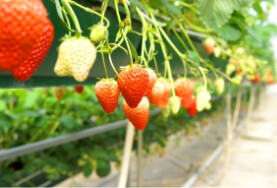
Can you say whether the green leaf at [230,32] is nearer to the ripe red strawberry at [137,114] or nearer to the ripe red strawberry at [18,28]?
the ripe red strawberry at [137,114]

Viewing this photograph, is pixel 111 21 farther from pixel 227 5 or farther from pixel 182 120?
pixel 182 120

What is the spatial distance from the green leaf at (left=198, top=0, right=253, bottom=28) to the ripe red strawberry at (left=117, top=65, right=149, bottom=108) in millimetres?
365

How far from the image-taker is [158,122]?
2840 millimetres

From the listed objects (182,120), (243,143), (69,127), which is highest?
(69,127)

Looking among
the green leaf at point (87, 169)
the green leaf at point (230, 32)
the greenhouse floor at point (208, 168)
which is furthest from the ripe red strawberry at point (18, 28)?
the greenhouse floor at point (208, 168)

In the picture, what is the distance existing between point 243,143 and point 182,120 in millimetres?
2122

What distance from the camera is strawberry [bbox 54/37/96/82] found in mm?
382

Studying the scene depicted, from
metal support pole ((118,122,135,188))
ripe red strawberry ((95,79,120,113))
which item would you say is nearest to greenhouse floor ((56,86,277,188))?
metal support pole ((118,122,135,188))

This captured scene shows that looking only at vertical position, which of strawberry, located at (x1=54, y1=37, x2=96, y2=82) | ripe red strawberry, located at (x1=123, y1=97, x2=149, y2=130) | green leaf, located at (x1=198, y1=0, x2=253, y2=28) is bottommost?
ripe red strawberry, located at (x1=123, y1=97, x2=149, y2=130)

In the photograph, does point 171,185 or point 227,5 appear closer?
point 227,5

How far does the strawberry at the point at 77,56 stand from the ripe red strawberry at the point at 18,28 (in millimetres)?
97

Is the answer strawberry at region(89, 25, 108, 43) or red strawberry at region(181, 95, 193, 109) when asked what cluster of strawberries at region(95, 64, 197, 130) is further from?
red strawberry at region(181, 95, 193, 109)

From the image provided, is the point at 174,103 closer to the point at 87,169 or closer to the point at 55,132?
the point at 87,169

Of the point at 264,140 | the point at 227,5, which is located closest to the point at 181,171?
the point at 264,140
